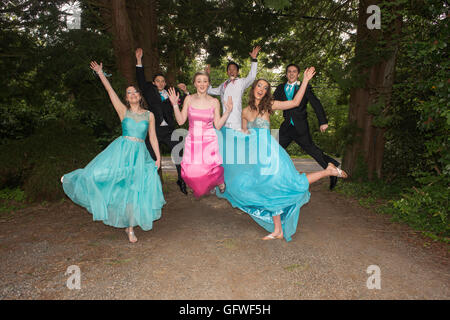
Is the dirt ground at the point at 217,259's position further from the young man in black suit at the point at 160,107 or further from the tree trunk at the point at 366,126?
the tree trunk at the point at 366,126

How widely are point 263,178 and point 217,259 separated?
4.72 feet

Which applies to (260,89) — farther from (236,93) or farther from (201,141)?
(201,141)

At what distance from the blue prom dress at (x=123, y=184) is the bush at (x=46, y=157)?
328 centimetres

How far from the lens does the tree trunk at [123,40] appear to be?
21.7 feet

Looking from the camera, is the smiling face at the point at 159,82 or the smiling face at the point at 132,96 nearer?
the smiling face at the point at 132,96

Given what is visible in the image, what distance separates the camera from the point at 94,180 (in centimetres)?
445

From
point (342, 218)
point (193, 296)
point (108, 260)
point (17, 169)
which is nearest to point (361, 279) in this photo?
point (193, 296)

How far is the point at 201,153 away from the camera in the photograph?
4.79 metres

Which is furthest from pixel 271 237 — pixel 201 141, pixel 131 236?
pixel 131 236

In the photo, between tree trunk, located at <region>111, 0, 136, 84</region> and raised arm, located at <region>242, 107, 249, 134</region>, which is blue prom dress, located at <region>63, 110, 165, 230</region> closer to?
raised arm, located at <region>242, 107, 249, 134</region>

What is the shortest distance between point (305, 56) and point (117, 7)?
6.37 metres

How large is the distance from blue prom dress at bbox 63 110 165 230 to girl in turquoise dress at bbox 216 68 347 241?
1.38 metres

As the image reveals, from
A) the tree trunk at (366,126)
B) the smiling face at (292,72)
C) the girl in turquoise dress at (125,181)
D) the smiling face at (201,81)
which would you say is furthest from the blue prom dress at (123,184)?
the tree trunk at (366,126)

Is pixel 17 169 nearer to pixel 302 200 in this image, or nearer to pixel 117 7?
pixel 117 7
